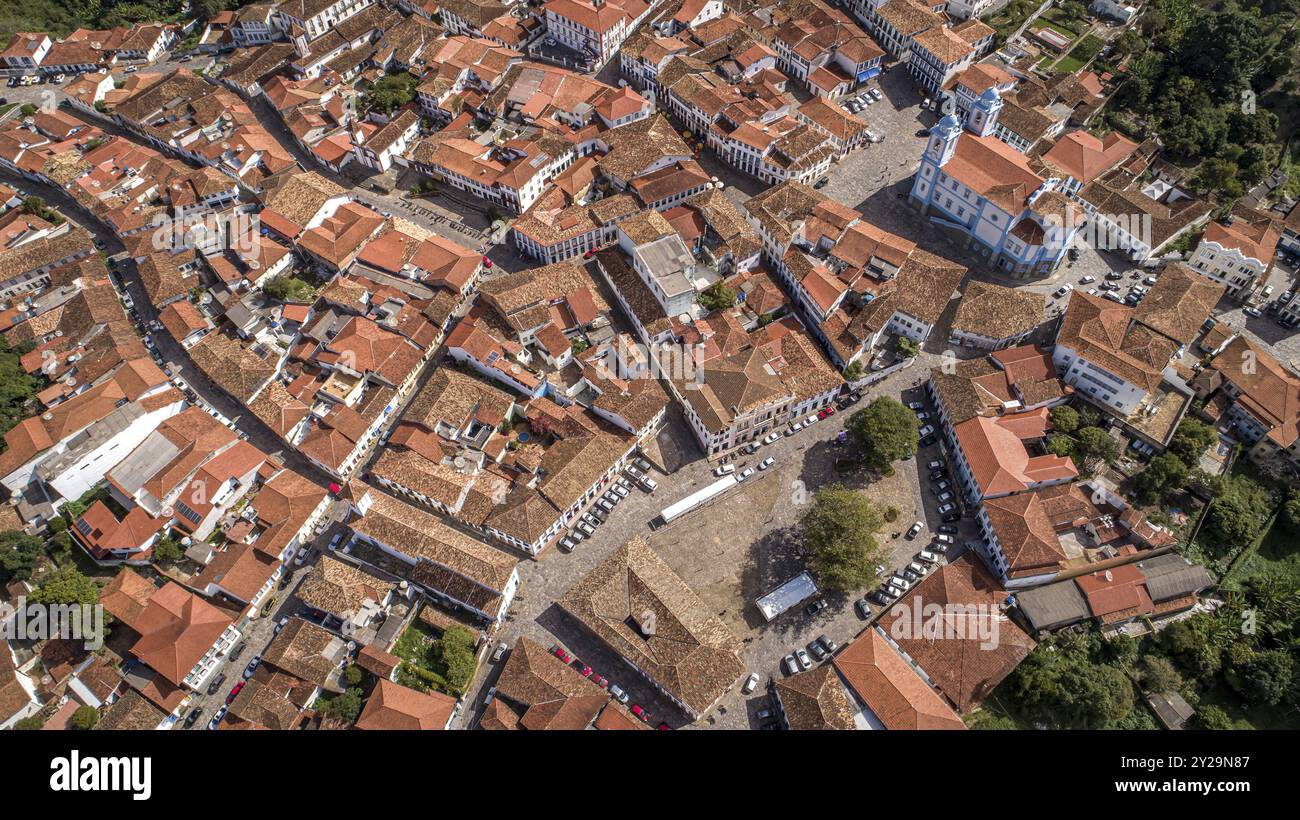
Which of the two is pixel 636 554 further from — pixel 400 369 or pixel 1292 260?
pixel 1292 260

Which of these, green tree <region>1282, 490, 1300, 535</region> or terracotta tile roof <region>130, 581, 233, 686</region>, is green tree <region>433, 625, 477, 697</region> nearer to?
terracotta tile roof <region>130, 581, 233, 686</region>

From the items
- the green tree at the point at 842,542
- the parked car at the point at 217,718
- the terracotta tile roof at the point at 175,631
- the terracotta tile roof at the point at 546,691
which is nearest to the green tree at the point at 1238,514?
the green tree at the point at 842,542

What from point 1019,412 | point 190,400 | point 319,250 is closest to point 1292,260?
point 1019,412

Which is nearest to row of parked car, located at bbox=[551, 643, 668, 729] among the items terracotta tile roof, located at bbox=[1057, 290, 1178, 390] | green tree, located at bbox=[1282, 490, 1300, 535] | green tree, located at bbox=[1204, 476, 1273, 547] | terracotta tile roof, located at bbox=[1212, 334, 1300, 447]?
terracotta tile roof, located at bbox=[1057, 290, 1178, 390]

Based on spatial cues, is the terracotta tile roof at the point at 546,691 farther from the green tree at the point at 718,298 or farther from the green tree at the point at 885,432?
the green tree at the point at 718,298

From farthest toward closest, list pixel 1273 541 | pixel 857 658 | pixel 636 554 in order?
pixel 1273 541, pixel 636 554, pixel 857 658

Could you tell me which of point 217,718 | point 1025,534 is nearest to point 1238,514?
point 1025,534
